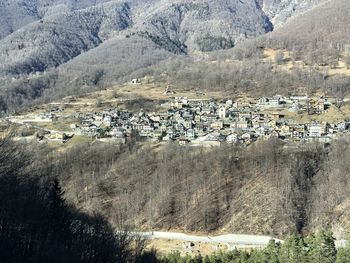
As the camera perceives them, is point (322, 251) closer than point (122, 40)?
Yes

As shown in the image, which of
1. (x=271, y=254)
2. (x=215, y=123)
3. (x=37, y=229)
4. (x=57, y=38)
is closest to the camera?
(x=37, y=229)

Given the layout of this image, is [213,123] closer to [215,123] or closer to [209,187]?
[215,123]

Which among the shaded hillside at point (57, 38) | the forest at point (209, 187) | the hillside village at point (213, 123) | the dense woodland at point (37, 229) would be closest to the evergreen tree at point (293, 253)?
the forest at point (209, 187)

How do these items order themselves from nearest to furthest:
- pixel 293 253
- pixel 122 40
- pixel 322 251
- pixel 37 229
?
1. pixel 37 229
2. pixel 322 251
3. pixel 293 253
4. pixel 122 40

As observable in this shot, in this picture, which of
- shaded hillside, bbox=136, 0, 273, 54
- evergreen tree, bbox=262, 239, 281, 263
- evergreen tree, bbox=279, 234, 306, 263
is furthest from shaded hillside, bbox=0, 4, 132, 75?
evergreen tree, bbox=279, 234, 306, 263

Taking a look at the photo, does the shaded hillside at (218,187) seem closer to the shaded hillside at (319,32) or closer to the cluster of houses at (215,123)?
the cluster of houses at (215,123)

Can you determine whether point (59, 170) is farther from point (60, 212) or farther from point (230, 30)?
point (230, 30)

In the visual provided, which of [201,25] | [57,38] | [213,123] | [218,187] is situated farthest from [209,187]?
[201,25]

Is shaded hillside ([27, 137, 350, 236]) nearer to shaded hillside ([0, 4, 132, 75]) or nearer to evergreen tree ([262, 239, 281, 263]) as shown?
evergreen tree ([262, 239, 281, 263])
